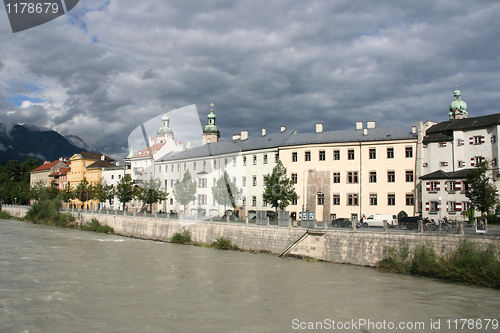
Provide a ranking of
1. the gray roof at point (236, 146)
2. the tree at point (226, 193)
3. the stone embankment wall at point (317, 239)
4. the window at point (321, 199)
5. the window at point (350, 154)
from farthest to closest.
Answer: the gray roof at point (236, 146), the tree at point (226, 193), the window at point (321, 199), the window at point (350, 154), the stone embankment wall at point (317, 239)

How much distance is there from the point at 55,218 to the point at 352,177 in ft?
151

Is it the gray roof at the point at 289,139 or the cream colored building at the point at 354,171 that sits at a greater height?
the gray roof at the point at 289,139

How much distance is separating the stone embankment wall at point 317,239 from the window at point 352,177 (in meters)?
14.6

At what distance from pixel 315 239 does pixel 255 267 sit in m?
5.47

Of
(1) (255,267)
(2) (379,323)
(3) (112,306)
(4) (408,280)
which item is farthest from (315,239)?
(3) (112,306)

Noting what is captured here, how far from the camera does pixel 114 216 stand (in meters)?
52.6

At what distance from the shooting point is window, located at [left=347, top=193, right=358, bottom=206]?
→ 43.7 metres

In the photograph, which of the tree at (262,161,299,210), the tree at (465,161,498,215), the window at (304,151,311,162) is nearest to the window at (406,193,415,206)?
the tree at (465,161,498,215)

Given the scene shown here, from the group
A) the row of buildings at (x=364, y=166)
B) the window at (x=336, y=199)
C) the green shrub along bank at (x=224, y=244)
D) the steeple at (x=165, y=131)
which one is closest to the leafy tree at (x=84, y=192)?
the steeple at (x=165, y=131)

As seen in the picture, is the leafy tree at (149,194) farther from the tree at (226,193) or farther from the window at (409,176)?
the window at (409,176)

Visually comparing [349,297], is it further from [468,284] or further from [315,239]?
[315,239]

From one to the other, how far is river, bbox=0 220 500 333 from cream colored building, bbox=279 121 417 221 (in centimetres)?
1593

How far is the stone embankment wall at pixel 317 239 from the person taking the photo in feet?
81.9

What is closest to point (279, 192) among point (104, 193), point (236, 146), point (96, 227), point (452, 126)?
point (236, 146)
